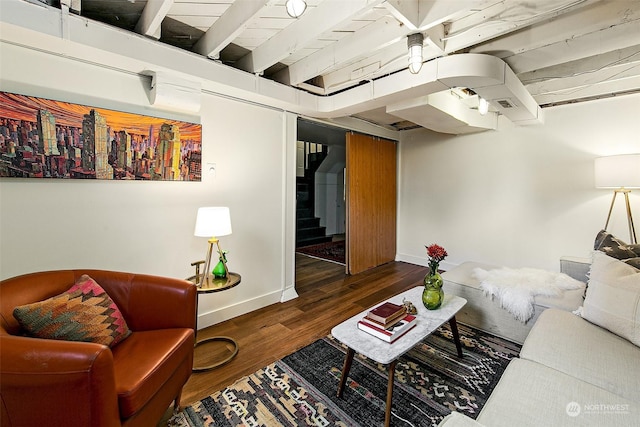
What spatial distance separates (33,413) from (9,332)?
0.44 meters

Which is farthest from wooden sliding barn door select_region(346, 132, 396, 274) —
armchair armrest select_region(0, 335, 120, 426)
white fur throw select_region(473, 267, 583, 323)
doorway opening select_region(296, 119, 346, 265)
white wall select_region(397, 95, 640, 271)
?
armchair armrest select_region(0, 335, 120, 426)

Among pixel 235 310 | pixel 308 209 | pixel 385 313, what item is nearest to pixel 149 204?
pixel 235 310

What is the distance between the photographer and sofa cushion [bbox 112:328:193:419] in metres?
1.11

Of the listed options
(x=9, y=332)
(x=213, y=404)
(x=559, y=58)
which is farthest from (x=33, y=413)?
(x=559, y=58)

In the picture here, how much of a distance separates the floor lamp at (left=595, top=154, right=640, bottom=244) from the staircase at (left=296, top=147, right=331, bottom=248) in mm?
4608

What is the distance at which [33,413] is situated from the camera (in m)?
0.97

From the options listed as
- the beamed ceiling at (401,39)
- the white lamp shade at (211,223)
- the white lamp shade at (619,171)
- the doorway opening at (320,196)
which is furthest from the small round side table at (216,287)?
the white lamp shade at (619,171)

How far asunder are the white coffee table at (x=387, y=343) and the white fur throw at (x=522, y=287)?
1.69 feet

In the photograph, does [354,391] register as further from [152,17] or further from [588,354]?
[152,17]

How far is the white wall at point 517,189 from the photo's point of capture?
310 centimetres

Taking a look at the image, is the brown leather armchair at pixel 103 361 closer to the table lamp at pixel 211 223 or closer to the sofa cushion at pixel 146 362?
the sofa cushion at pixel 146 362

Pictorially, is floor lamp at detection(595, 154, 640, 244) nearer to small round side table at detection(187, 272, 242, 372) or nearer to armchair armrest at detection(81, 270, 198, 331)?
small round side table at detection(187, 272, 242, 372)

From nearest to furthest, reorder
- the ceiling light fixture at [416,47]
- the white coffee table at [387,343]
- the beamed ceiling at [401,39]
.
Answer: the white coffee table at [387,343] < the beamed ceiling at [401,39] < the ceiling light fixture at [416,47]

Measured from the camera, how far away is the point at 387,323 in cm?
155
